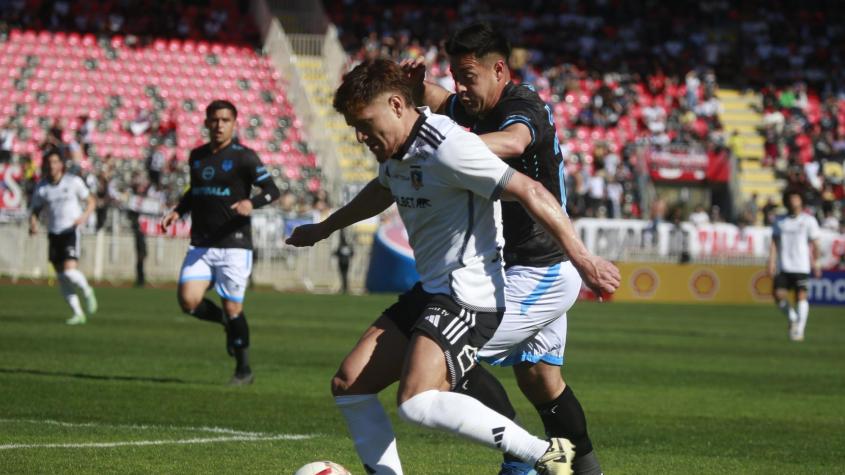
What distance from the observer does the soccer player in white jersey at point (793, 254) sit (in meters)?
20.9

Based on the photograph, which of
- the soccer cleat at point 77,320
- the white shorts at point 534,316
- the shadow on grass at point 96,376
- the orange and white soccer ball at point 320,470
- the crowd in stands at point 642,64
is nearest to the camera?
the orange and white soccer ball at point 320,470

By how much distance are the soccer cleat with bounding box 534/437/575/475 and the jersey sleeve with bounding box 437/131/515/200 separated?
3.50 feet

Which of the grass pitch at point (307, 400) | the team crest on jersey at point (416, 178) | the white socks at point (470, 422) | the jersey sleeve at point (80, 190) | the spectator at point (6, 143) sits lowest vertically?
the grass pitch at point (307, 400)

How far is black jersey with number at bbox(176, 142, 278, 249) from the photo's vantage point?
1198 cm

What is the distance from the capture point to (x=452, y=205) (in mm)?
5609

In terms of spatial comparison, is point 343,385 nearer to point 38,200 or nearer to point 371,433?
point 371,433

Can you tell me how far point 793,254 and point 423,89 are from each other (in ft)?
51.0

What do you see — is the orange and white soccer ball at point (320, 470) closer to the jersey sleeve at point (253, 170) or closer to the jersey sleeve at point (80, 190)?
the jersey sleeve at point (253, 170)

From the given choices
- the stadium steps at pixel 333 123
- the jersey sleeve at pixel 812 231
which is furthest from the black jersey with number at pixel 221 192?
the stadium steps at pixel 333 123

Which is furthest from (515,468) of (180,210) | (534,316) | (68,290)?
(68,290)

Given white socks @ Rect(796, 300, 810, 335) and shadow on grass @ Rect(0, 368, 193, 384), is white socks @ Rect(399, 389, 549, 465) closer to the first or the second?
shadow on grass @ Rect(0, 368, 193, 384)

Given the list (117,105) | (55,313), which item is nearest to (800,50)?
(117,105)

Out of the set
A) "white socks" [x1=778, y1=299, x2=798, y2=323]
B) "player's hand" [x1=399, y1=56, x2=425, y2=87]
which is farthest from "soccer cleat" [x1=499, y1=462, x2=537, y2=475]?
"white socks" [x1=778, y1=299, x2=798, y2=323]

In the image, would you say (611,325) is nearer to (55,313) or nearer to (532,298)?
(55,313)
